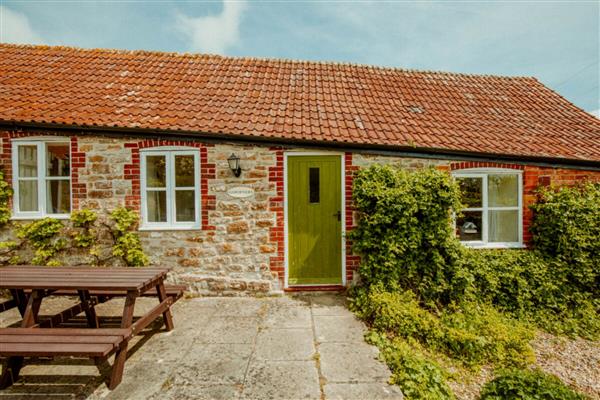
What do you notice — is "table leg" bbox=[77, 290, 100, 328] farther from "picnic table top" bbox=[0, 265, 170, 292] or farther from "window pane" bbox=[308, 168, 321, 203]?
"window pane" bbox=[308, 168, 321, 203]

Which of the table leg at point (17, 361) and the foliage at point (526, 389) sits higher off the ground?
the table leg at point (17, 361)

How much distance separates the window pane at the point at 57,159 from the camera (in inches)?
218

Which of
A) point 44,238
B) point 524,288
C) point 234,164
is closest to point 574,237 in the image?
point 524,288

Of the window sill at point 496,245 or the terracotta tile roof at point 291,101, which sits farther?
the window sill at point 496,245

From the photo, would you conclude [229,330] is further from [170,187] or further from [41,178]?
[41,178]

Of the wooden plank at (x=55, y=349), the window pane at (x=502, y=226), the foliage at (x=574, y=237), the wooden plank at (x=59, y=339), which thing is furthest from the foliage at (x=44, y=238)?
the foliage at (x=574, y=237)

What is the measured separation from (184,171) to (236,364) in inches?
141

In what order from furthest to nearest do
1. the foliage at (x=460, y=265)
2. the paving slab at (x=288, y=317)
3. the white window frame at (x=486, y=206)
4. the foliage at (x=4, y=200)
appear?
1. the white window frame at (x=486, y=206)
2. the foliage at (x=4, y=200)
3. the foliage at (x=460, y=265)
4. the paving slab at (x=288, y=317)

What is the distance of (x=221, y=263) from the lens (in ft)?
17.7

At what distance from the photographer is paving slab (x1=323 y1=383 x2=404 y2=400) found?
2.84 metres

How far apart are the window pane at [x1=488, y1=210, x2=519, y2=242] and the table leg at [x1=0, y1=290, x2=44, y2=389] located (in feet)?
24.6

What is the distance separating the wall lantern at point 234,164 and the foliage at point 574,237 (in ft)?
19.2

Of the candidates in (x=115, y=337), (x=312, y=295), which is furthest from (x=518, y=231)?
(x=115, y=337)

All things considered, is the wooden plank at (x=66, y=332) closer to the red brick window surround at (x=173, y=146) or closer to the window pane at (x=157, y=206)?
the red brick window surround at (x=173, y=146)
